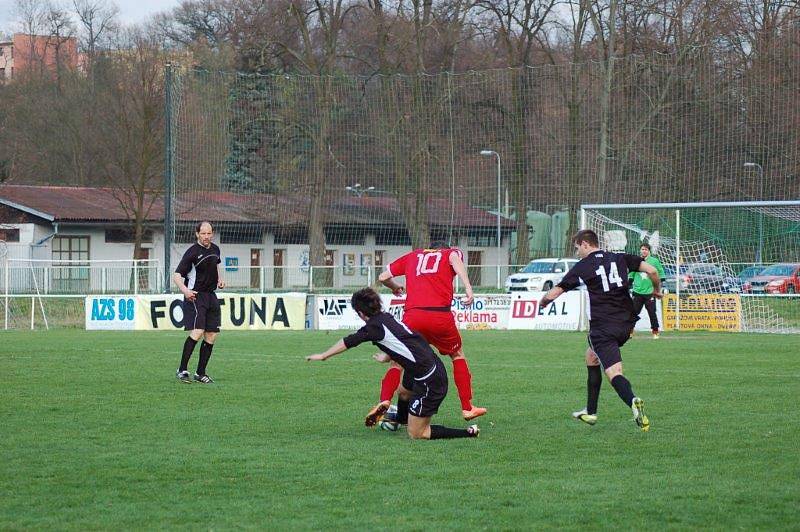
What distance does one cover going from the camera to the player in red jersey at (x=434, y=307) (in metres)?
10.4

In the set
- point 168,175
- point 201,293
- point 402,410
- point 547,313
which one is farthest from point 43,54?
point 402,410

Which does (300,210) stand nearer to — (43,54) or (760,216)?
(760,216)

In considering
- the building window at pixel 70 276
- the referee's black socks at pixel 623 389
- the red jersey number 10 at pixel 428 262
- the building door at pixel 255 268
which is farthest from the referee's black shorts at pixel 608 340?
the building window at pixel 70 276

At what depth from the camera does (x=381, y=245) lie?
118 ft

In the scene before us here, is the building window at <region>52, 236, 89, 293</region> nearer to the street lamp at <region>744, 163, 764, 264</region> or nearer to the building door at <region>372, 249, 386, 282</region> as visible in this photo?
the building door at <region>372, 249, 386, 282</region>

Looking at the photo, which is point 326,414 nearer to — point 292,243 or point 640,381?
point 640,381

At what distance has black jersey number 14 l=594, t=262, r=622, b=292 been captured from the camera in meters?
10.2

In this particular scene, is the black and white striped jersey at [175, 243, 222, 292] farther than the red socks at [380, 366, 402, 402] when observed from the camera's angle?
Yes

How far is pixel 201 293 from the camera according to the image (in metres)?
14.5

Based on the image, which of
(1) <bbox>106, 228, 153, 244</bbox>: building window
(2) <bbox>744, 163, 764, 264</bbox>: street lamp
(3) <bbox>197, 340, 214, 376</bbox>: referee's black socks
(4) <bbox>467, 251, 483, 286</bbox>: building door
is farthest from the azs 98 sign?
(1) <bbox>106, 228, 153, 244</bbox>: building window

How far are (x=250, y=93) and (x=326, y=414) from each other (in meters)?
25.5

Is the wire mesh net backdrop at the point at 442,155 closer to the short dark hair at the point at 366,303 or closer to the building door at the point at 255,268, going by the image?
the building door at the point at 255,268

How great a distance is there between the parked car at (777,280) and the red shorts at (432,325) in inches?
797

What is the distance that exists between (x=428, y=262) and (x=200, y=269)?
15.6ft
